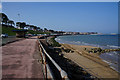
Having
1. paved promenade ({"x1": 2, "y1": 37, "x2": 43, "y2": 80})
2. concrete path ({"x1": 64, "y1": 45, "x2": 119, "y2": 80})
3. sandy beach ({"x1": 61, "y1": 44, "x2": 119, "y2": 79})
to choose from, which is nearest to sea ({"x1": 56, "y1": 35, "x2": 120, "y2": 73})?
sandy beach ({"x1": 61, "y1": 44, "x2": 119, "y2": 79})

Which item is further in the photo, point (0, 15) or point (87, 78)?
point (0, 15)

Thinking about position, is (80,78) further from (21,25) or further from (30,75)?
(21,25)

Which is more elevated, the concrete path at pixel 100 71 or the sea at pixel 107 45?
the sea at pixel 107 45

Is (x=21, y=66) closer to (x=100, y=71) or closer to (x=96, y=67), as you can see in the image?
(x=100, y=71)

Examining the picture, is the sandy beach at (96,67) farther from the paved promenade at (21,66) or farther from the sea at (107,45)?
the paved promenade at (21,66)

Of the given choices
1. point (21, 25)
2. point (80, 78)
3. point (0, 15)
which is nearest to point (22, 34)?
point (80, 78)

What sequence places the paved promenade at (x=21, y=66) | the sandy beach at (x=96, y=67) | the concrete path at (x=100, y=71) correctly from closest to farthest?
the paved promenade at (x=21, y=66) < the concrete path at (x=100, y=71) < the sandy beach at (x=96, y=67)

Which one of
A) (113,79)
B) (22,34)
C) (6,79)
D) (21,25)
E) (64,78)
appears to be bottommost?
(113,79)

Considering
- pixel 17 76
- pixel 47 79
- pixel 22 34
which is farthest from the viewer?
pixel 22 34

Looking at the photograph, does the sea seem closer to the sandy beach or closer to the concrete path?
the sandy beach

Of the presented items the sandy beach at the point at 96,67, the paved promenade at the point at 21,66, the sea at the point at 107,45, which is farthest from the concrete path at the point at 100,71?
the paved promenade at the point at 21,66

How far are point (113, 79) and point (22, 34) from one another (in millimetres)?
32564

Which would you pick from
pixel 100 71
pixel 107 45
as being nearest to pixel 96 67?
pixel 100 71

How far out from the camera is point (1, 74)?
5.07 m
